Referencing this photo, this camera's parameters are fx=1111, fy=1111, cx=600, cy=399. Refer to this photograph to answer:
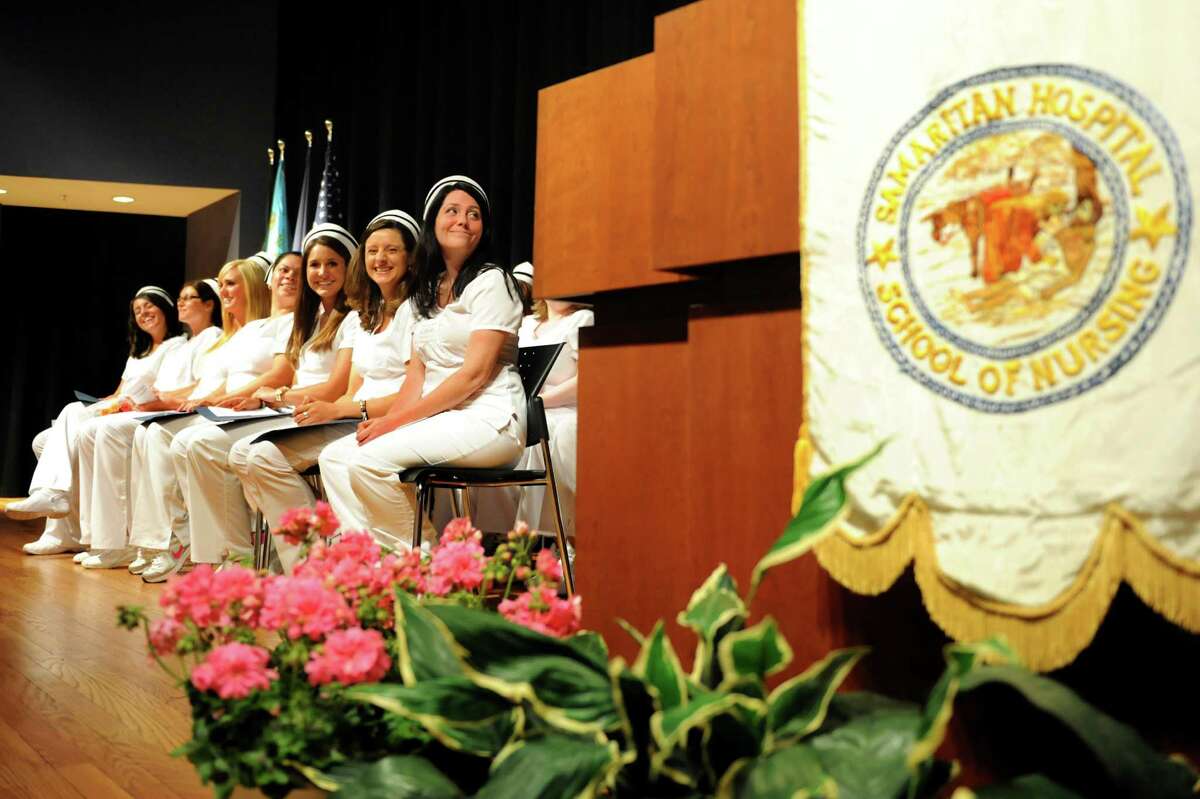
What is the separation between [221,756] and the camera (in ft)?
3.77

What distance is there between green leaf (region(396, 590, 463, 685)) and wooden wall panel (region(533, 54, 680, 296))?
0.64 m

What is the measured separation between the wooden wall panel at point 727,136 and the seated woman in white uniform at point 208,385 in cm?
314

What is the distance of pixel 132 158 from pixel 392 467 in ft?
15.1

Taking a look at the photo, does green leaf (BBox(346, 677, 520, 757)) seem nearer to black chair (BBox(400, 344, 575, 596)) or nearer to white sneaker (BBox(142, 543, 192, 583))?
black chair (BBox(400, 344, 575, 596))

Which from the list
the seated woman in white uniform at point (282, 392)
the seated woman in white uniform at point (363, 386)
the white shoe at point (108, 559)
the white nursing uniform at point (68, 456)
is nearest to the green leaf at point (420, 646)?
the seated woman in white uniform at point (363, 386)

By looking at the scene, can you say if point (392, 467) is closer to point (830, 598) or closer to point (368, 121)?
point (830, 598)

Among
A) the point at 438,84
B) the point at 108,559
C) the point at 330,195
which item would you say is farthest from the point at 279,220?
the point at 108,559

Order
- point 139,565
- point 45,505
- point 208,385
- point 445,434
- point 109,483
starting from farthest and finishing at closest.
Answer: point 45,505 → point 208,385 → point 109,483 → point 139,565 → point 445,434

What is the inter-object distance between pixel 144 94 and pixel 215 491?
12.2 feet

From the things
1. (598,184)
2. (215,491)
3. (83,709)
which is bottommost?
(83,709)

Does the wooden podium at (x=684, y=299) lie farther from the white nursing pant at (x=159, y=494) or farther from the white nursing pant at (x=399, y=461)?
the white nursing pant at (x=159, y=494)

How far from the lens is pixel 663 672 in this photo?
1061 millimetres

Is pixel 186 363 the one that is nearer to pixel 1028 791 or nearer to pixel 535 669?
pixel 535 669

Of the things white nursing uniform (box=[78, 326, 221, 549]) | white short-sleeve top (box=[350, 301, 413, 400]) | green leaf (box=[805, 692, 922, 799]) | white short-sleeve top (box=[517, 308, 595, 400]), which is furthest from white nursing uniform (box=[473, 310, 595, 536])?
green leaf (box=[805, 692, 922, 799])
